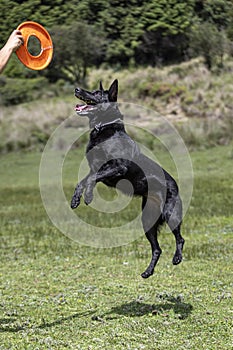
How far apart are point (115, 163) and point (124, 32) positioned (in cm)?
3324

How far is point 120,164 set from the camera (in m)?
6.70

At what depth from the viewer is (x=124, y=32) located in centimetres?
3888

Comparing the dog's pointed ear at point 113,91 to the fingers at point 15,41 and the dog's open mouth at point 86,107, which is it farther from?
the fingers at point 15,41

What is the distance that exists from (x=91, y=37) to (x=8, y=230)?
81.3ft

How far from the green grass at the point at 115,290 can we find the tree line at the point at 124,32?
18.1 metres

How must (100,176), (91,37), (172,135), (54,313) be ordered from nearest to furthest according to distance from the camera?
(100,176) → (54,313) → (172,135) → (91,37)

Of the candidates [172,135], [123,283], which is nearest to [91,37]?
[172,135]

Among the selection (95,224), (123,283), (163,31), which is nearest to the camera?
(123,283)

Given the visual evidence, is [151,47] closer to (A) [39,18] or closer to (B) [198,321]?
(A) [39,18]

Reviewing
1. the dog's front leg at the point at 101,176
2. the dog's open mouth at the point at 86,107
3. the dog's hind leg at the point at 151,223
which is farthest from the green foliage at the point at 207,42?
the dog's front leg at the point at 101,176

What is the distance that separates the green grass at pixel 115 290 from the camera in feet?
21.4

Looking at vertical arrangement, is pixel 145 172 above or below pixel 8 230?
above

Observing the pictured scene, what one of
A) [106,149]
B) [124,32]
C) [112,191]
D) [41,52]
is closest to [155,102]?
[124,32]

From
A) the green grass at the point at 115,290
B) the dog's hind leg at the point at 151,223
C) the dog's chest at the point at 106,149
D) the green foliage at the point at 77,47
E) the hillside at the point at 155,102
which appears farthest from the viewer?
the green foliage at the point at 77,47
